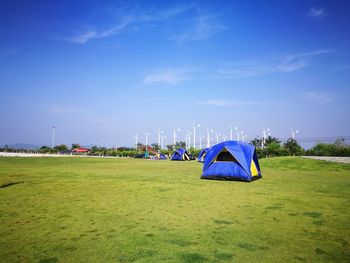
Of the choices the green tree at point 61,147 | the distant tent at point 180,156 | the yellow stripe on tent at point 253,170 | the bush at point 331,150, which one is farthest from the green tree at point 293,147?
Answer: the green tree at point 61,147

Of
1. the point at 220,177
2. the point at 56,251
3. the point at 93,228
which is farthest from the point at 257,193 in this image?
the point at 56,251

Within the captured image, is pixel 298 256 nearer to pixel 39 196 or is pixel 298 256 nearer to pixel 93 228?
pixel 93 228

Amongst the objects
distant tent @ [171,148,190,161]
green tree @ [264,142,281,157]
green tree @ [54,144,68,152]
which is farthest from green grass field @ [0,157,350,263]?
green tree @ [54,144,68,152]

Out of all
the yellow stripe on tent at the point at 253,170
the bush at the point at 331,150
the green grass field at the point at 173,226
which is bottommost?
the green grass field at the point at 173,226

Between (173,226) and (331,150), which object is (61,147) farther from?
(173,226)

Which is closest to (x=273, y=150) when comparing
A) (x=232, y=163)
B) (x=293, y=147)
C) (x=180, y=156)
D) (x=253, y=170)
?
(x=293, y=147)

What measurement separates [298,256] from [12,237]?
4.88 metres

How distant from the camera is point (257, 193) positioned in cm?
962

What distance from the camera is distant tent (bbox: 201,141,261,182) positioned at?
43.4ft

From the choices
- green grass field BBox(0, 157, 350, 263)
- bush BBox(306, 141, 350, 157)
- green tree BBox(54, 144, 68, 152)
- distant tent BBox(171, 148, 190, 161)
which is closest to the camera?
green grass field BBox(0, 157, 350, 263)

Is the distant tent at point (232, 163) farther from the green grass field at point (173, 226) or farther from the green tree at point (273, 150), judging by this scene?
the green tree at point (273, 150)

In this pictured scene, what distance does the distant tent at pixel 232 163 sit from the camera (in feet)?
43.4

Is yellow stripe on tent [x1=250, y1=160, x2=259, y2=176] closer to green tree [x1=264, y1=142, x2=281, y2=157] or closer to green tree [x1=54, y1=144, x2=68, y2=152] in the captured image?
green tree [x1=264, y1=142, x2=281, y2=157]

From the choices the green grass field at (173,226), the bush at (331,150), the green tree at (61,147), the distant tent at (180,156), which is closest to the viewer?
the green grass field at (173,226)
